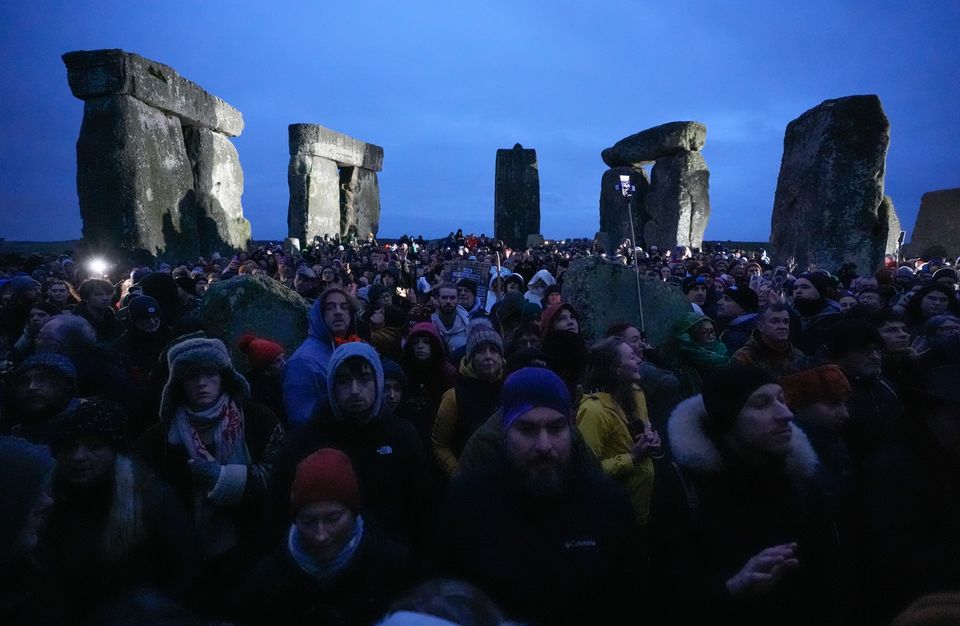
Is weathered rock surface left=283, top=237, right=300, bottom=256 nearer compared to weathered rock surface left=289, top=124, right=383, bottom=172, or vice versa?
weathered rock surface left=283, top=237, right=300, bottom=256

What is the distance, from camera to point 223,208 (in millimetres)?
15539

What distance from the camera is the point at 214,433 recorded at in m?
2.79

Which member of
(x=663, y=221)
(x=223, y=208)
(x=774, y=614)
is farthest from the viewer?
(x=663, y=221)

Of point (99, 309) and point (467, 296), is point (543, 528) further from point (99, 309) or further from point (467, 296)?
point (99, 309)

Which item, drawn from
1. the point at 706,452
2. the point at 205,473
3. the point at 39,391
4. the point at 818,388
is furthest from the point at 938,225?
the point at 39,391

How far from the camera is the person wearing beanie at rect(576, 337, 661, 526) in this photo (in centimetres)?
285

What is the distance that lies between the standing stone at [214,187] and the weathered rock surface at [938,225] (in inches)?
939

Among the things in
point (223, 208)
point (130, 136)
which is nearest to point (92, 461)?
point (130, 136)

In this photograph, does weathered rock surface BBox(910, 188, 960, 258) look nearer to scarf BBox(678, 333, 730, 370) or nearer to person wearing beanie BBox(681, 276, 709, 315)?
person wearing beanie BBox(681, 276, 709, 315)

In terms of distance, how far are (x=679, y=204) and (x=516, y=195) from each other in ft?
20.0

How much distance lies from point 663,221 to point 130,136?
16.5 metres

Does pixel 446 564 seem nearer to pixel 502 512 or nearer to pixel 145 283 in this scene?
pixel 502 512

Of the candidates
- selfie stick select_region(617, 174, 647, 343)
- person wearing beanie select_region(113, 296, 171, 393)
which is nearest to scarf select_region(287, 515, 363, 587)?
person wearing beanie select_region(113, 296, 171, 393)

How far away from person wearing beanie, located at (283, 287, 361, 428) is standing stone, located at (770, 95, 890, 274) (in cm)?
1106
